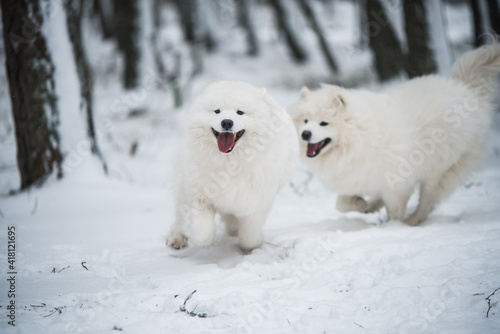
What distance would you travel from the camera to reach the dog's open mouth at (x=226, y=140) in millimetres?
2736

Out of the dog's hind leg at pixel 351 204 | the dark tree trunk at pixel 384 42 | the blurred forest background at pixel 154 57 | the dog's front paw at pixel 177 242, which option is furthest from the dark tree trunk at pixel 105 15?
the dog's front paw at pixel 177 242

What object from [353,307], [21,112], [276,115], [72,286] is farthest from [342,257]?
[21,112]

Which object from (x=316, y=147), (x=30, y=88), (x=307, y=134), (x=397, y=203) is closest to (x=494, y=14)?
(x=397, y=203)

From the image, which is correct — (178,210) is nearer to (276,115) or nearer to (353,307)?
(276,115)

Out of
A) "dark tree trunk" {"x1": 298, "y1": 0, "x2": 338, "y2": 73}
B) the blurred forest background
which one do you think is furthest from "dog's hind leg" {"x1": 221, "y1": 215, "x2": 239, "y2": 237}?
"dark tree trunk" {"x1": 298, "y1": 0, "x2": 338, "y2": 73}

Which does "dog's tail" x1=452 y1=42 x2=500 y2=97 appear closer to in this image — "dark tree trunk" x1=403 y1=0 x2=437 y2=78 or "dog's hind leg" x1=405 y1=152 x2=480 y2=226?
"dog's hind leg" x1=405 y1=152 x2=480 y2=226

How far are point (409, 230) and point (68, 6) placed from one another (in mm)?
4542

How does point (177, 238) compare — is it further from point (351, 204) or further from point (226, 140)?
point (351, 204)

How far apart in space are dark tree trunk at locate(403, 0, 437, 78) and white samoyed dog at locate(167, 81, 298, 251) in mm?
4554

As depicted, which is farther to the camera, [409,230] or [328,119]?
[328,119]

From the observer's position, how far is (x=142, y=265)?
2.78m

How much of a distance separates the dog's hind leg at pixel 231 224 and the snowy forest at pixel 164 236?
74 mm

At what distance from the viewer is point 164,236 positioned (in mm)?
3475

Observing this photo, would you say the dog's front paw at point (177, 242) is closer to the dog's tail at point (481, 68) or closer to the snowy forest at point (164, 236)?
the snowy forest at point (164, 236)
